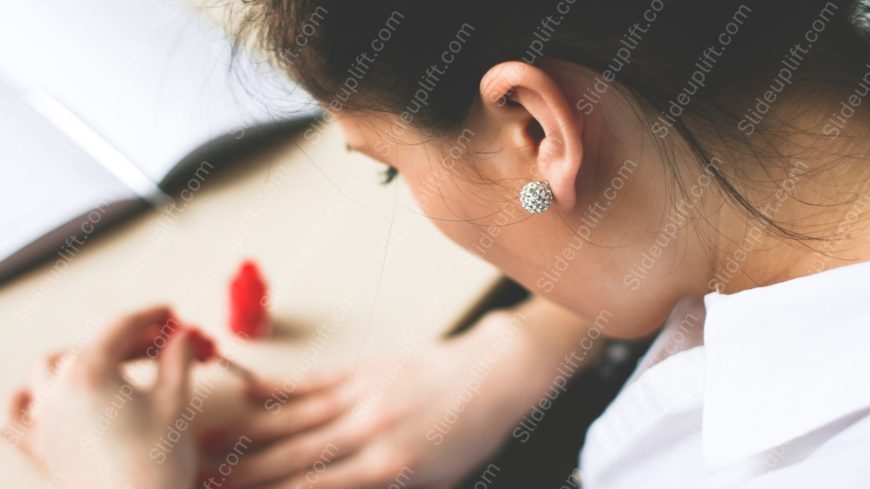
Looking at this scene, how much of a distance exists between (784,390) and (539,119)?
16 cm

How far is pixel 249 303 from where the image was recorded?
48 cm

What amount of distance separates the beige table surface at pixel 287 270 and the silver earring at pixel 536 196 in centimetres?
20

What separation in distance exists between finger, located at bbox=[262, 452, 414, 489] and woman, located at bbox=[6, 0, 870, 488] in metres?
0.08

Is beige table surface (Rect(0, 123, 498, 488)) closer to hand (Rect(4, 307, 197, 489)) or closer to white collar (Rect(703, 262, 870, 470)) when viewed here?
hand (Rect(4, 307, 197, 489))

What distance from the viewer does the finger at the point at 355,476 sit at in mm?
431

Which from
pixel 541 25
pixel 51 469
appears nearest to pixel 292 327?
pixel 51 469

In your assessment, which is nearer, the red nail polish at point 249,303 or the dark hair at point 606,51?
the dark hair at point 606,51

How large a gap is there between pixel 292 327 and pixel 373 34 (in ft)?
0.85

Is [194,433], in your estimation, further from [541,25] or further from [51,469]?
[541,25]

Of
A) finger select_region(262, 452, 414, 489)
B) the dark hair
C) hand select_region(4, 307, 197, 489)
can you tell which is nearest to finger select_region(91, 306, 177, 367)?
hand select_region(4, 307, 197, 489)

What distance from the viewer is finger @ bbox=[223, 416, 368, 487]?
16.8 inches

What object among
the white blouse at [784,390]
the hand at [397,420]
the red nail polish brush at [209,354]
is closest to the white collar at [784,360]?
the white blouse at [784,390]

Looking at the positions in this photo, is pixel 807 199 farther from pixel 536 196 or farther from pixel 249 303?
pixel 249 303

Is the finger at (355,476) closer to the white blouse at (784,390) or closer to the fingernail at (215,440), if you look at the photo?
the fingernail at (215,440)
